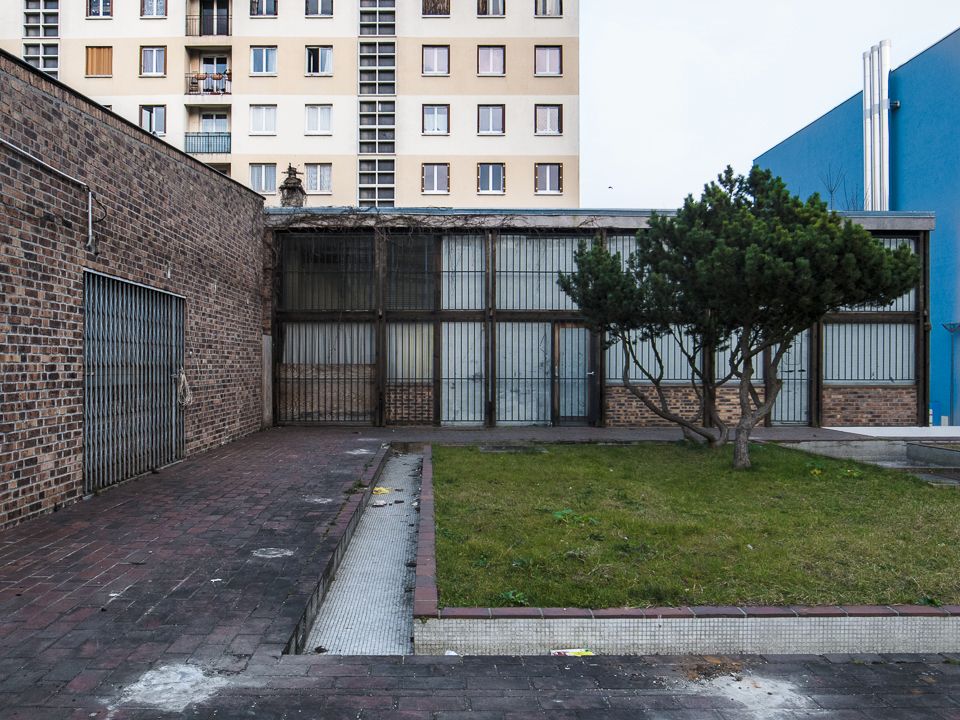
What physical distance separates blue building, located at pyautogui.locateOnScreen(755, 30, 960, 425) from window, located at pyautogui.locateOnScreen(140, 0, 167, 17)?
83.7ft

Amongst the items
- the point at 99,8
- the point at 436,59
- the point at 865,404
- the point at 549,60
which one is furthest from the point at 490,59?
the point at 865,404

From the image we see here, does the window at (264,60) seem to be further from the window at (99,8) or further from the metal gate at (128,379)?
the metal gate at (128,379)

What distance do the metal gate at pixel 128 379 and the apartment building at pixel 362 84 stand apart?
60.4ft

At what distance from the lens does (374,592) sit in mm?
4523

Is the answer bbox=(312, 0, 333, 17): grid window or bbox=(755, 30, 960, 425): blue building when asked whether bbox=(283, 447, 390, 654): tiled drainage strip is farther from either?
bbox=(312, 0, 333, 17): grid window

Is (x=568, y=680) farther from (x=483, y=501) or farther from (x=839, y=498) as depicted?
(x=839, y=498)

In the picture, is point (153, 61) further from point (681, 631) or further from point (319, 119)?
point (681, 631)

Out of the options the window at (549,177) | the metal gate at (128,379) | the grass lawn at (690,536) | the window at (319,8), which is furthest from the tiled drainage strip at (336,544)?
the window at (319,8)

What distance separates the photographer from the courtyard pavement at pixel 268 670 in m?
2.82

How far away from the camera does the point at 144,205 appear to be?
7.81 m

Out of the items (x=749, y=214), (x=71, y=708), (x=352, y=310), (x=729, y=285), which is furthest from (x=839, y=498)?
(x=352, y=310)

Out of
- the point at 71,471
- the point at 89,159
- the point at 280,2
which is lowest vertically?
the point at 71,471

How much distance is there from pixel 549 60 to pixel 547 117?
7.37 feet

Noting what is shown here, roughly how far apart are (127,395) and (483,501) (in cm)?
424
